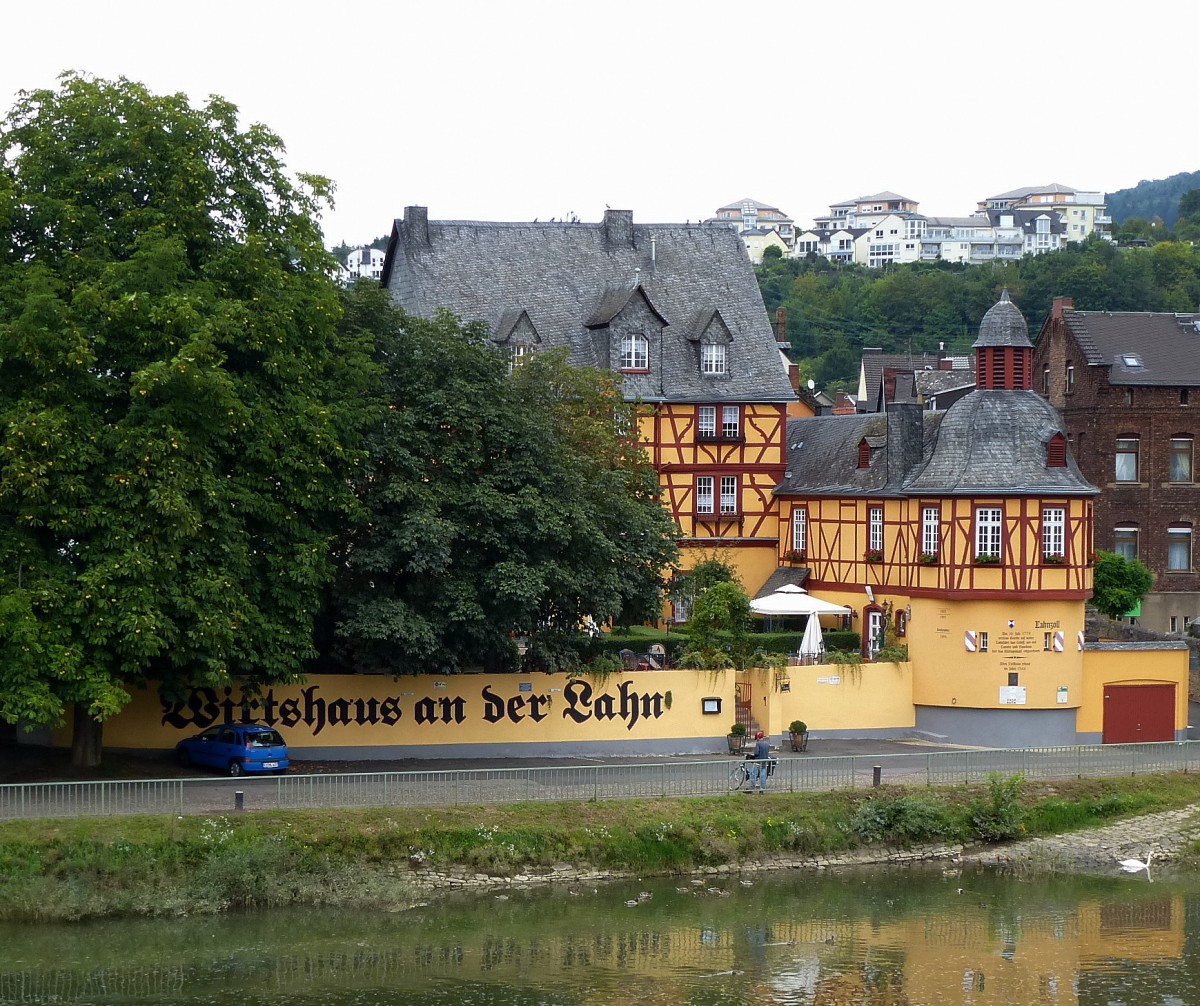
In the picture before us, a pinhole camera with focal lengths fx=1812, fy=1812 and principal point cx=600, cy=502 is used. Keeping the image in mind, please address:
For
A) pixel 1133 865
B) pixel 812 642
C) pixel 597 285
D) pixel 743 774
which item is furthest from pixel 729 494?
pixel 1133 865

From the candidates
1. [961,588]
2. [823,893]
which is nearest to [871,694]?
[961,588]

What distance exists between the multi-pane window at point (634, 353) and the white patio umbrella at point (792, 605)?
33.6 ft

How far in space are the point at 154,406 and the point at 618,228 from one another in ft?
92.2

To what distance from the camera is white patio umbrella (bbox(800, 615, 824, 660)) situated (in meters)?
48.5

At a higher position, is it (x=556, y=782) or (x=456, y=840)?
(x=556, y=782)

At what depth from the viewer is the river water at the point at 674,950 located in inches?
1172

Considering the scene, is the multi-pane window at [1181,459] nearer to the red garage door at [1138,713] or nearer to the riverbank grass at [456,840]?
the red garage door at [1138,713]

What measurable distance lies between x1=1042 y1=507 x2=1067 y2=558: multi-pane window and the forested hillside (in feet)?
Answer: 246

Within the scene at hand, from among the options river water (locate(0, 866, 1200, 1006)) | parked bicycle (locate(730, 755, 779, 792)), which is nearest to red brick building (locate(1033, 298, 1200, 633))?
parked bicycle (locate(730, 755, 779, 792))

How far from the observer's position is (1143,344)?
2493 inches

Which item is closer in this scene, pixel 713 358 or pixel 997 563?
pixel 997 563

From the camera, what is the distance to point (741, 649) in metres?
47.7

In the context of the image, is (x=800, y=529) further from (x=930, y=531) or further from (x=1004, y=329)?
(x=1004, y=329)

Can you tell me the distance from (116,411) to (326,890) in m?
10.6
